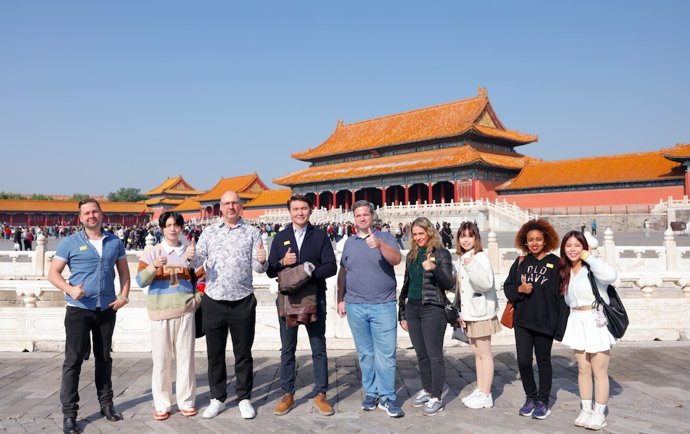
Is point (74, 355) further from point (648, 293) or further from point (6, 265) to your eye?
point (6, 265)

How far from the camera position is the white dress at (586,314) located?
139 inches

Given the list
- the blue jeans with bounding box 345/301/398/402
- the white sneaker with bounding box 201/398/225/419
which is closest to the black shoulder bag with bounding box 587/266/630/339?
the blue jeans with bounding box 345/301/398/402

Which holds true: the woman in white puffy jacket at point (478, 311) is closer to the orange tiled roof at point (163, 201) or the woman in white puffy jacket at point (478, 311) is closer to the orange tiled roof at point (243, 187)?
the orange tiled roof at point (243, 187)

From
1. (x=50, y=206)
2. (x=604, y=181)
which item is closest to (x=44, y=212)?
(x=50, y=206)

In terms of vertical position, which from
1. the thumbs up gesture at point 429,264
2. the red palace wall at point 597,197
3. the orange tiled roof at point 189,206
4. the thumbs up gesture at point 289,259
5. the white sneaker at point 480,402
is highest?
the orange tiled roof at point 189,206

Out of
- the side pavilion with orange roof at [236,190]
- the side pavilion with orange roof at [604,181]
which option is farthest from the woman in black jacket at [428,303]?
the side pavilion with orange roof at [236,190]

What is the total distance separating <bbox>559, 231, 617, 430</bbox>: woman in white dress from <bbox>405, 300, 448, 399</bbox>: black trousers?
0.86 m

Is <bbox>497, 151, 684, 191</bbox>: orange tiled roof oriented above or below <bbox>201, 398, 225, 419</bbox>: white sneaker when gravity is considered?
above

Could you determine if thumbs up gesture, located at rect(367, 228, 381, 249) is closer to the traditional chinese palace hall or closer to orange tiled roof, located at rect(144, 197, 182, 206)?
the traditional chinese palace hall

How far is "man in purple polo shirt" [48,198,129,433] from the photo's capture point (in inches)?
148

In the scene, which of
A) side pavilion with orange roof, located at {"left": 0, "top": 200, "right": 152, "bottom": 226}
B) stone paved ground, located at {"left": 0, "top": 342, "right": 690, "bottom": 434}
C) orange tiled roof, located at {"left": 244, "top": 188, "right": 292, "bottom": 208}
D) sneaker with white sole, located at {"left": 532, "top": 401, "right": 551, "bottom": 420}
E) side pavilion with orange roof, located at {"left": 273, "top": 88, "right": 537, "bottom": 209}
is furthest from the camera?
side pavilion with orange roof, located at {"left": 0, "top": 200, "right": 152, "bottom": 226}

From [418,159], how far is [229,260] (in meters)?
33.5

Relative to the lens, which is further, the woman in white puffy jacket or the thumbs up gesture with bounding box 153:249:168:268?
the woman in white puffy jacket

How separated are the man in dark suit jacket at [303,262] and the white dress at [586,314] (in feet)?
5.47
